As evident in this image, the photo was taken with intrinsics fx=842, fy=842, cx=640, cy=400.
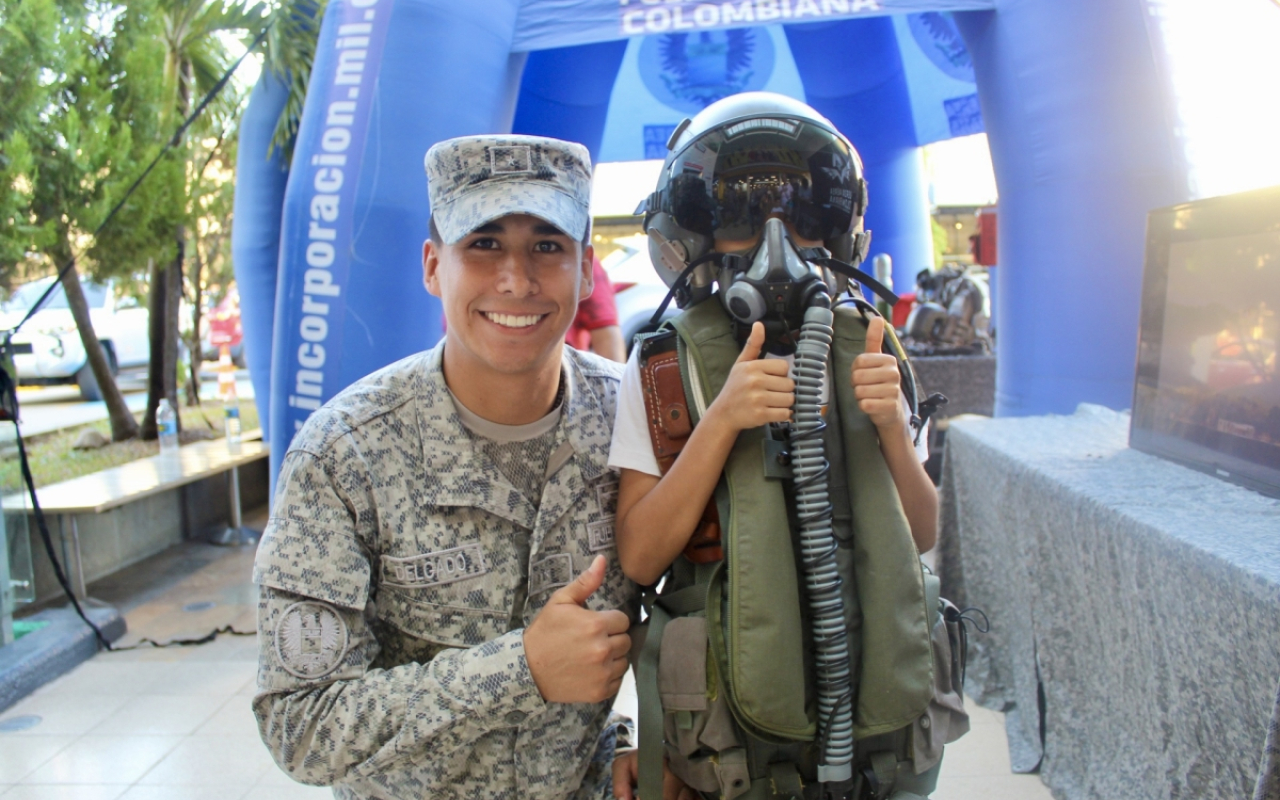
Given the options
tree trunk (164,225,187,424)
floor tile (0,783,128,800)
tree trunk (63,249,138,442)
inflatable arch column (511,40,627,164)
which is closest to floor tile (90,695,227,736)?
floor tile (0,783,128,800)

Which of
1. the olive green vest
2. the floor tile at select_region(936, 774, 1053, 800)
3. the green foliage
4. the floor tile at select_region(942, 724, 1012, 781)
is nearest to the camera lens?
the olive green vest

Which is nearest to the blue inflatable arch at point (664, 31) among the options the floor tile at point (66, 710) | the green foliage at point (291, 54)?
the floor tile at point (66, 710)

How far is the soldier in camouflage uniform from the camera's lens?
45.7 inches

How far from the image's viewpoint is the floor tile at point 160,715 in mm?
2986

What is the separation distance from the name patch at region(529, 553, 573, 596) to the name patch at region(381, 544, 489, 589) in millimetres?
85

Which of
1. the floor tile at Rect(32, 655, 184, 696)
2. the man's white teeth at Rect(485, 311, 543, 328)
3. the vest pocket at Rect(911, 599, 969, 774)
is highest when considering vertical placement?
the man's white teeth at Rect(485, 311, 543, 328)

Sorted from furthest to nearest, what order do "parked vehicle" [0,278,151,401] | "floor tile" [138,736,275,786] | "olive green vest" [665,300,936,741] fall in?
"parked vehicle" [0,278,151,401]
"floor tile" [138,736,275,786]
"olive green vest" [665,300,936,741]

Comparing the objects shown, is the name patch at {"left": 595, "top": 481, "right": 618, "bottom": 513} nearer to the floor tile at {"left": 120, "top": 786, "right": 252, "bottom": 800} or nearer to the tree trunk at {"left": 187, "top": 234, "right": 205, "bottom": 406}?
the floor tile at {"left": 120, "top": 786, "right": 252, "bottom": 800}

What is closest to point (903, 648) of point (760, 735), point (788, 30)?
point (760, 735)

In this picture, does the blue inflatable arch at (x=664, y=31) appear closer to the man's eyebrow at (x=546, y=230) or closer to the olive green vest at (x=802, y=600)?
the man's eyebrow at (x=546, y=230)

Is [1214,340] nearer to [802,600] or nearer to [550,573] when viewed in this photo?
[802,600]

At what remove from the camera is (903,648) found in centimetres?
117

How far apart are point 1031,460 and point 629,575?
1655 millimetres

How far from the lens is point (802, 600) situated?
1.24 metres
